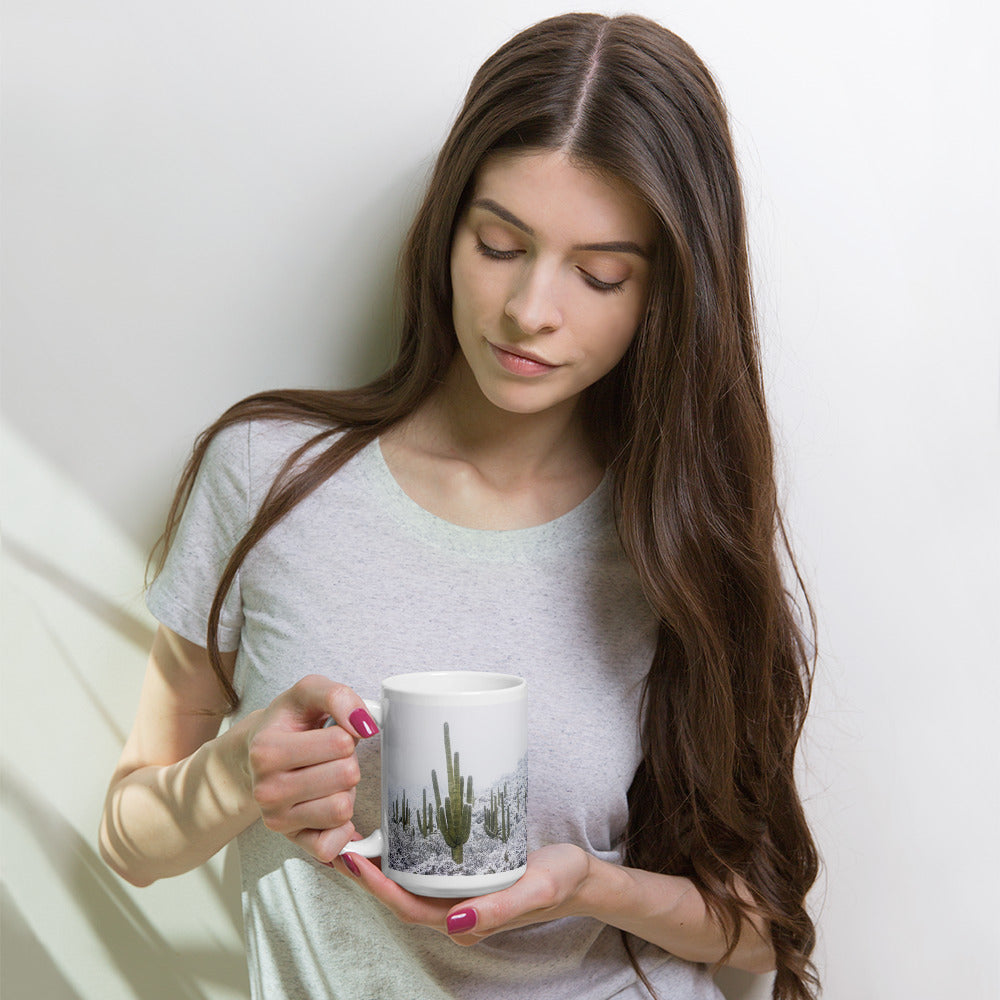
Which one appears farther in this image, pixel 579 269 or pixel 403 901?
pixel 579 269

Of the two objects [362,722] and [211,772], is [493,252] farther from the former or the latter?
[211,772]

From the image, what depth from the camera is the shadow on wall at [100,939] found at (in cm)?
133

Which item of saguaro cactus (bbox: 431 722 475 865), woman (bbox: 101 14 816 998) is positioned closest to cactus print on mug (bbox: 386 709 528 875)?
saguaro cactus (bbox: 431 722 475 865)

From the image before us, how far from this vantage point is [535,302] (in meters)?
0.99

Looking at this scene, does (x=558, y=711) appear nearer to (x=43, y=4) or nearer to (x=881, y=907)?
(x=881, y=907)

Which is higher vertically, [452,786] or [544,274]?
[544,274]

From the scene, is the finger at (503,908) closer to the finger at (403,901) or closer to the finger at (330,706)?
the finger at (403,901)

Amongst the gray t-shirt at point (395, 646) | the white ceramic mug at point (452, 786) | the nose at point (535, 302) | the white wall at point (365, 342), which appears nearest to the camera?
the white ceramic mug at point (452, 786)

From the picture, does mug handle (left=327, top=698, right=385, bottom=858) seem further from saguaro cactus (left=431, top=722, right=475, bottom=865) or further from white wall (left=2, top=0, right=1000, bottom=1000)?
white wall (left=2, top=0, right=1000, bottom=1000)

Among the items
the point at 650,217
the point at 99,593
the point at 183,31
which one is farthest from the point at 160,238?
the point at 650,217

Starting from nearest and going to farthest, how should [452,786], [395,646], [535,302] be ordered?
[452,786] → [535,302] → [395,646]

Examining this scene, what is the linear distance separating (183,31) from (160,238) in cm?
23

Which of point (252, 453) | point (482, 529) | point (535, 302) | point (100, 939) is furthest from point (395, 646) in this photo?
point (100, 939)

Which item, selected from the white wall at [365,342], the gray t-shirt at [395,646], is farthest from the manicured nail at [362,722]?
the white wall at [365,342]
